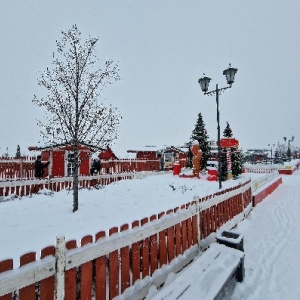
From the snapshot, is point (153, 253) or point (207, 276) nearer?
point (207, 276)

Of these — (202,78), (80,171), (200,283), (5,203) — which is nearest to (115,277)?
(200,283)

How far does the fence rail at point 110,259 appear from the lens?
6.64 ft

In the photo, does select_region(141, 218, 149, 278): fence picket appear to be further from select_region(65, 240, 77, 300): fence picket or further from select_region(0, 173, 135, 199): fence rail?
select_region(0, 173, 135, 199): fence rail

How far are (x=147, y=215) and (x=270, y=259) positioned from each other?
13.7 feet

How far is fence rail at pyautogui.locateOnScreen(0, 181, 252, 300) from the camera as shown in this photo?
2.02 meters

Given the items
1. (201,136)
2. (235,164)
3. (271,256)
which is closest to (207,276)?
(271,256)

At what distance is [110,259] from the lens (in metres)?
2.83

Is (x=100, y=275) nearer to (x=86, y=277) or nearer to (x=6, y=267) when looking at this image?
(x=86, y=277)

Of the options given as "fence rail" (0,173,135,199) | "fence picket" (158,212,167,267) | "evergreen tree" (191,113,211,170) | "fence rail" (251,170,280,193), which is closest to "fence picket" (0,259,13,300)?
"fence picket" (158,212,167,267)

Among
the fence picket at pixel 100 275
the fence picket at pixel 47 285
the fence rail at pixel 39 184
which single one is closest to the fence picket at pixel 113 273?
the fence picket at pixel 100 275

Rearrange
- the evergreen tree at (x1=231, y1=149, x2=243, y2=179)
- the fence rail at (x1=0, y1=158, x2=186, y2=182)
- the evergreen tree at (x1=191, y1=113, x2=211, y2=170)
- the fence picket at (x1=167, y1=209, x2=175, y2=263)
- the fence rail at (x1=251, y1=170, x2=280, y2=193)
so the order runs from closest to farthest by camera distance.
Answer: the fence picket at (x1=167, y1=209, x2=175, y2=263) → the fence rail at (x1=251, y1=170, x2=280, y2=193) → the fence rail at (x1=0, y1=158, x2=186, y2=182) → the evergreen tree at (x1=231, y1=149, x2=243, y2=179) → the evergreen tree at (x1=191, y1=113, x2=211, y2=170)

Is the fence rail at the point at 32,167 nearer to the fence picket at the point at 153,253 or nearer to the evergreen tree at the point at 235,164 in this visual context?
the evergreen tree at the point at 235,164

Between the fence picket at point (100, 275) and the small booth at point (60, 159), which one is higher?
the small booth at point (60, 159)

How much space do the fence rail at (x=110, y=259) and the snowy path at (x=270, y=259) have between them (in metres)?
0.59
